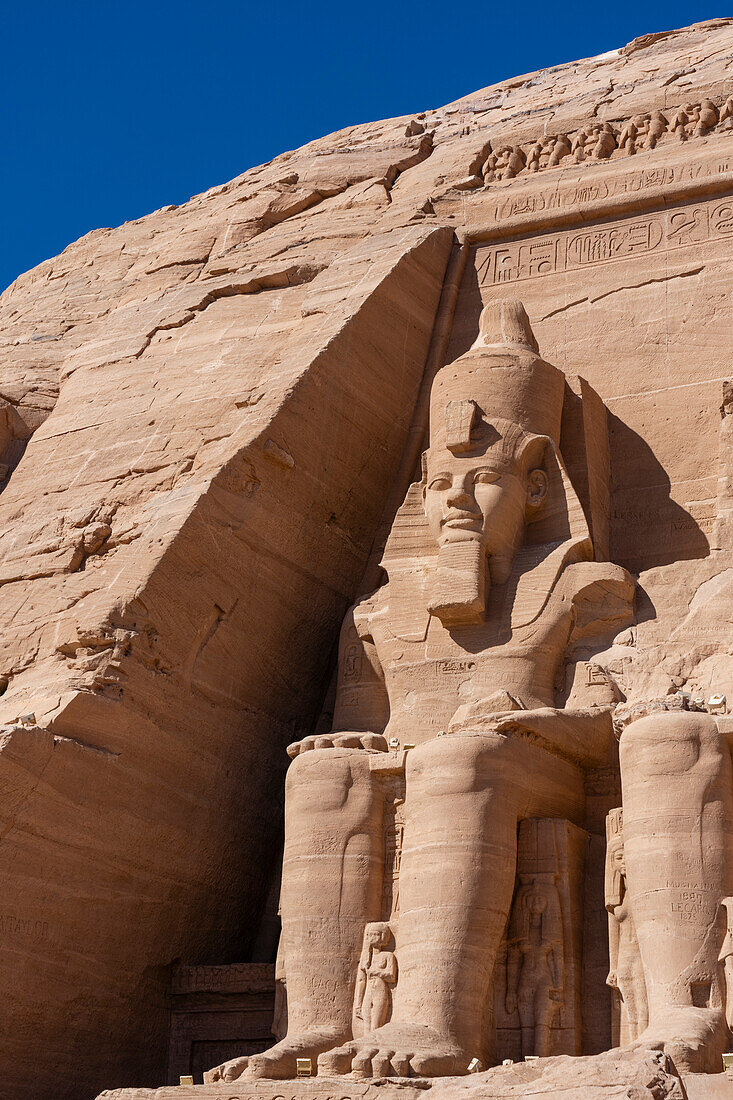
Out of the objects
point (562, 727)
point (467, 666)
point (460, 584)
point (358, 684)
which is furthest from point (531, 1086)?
point (358, 684)

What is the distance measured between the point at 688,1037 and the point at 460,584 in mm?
2580

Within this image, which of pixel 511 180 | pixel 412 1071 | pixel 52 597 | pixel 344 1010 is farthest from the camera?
pixel 511 180

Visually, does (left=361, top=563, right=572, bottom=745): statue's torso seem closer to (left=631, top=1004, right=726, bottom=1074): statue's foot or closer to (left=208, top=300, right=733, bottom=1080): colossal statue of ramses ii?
(left=208, top=300, right=733, bottom=1080): colossal statue of ramses ii

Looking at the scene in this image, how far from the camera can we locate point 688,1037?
5.62 m

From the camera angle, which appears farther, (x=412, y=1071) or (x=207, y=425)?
(x=207, y=425)

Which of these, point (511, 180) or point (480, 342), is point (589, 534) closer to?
point (480, 342)

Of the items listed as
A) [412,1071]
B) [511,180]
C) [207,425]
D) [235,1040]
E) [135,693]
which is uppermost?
[511,180]

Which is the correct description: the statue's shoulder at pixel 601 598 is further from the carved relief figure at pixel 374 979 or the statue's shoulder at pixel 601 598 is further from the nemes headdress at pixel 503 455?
the carved relief figure at pixel 374 979

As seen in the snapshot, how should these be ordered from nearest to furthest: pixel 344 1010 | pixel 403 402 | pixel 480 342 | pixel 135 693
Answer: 1. pixel 344 1010
2. pixel 135 693
3. pixel 480 342
4. pixel 403 402

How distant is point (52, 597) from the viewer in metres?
8.11

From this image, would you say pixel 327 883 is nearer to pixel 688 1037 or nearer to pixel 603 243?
pixel 688 1037

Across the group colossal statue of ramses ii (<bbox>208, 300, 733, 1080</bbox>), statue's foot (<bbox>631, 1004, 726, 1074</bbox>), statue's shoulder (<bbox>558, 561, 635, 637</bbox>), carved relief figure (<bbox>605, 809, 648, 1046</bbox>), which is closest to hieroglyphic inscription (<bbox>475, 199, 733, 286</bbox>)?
colossal statue of ramses ii (<bbox>208, 300, 733, 1080</bbox>)

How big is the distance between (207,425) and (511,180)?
2.84 metres

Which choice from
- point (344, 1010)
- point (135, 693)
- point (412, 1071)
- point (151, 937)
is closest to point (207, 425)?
point (135, 693)
